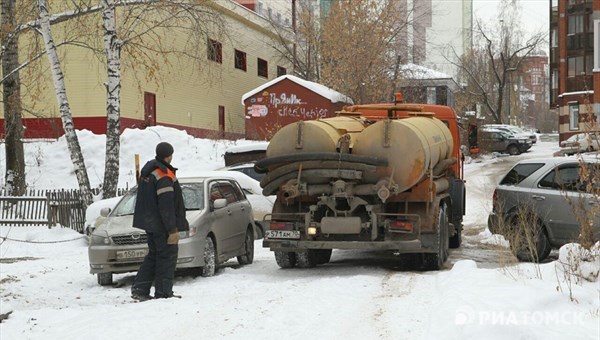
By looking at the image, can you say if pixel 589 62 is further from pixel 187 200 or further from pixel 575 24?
pixel 187 200

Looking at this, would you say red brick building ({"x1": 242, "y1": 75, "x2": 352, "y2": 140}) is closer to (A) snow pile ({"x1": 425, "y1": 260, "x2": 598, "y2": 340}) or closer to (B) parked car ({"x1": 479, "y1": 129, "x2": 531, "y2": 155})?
(B) parked car ({"x1": 479, "y1": 129, "x2": 531, "y2": 155})

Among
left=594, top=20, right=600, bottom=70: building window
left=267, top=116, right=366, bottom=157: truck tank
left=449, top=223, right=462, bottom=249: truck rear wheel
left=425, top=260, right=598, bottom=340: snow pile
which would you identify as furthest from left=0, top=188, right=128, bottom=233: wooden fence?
left=594, top=20, right=600, bottom=70: building window

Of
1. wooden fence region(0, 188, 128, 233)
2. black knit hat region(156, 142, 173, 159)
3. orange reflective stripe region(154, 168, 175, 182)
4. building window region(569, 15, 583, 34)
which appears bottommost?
wooden fence region(0, 188, 128, 233)

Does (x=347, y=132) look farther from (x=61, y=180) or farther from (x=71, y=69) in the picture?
(x=71, y=69)

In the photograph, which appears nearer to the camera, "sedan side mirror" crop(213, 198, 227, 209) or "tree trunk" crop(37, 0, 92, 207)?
"sedan side mirror" crop(213, 198, 227, 209)

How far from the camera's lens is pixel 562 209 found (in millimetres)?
12695

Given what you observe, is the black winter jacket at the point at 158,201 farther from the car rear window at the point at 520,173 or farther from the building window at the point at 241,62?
Result: the building window at the point at 241,62

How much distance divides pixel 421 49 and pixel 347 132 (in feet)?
107

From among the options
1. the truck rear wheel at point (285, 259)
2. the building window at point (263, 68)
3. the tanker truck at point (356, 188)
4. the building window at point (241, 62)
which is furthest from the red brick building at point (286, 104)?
the tanker truck at point (356, 188)

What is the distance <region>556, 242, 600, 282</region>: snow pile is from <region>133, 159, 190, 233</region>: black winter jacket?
4482 millimetres

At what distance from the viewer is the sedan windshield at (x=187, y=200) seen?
12.1 metres

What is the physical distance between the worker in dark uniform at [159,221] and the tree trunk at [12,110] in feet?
37.0

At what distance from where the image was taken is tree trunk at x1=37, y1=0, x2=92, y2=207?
1786cm

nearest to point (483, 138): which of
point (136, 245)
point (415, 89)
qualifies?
point (415, 89)
